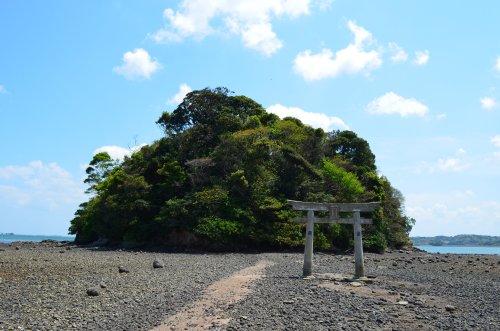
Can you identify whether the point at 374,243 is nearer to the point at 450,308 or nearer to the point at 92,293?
the point at 450,308

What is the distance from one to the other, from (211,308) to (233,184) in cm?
2541

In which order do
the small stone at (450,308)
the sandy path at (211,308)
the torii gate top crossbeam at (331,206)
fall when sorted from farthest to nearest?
the torii gate top crossbeam at (331,206)
the small stone at (450,308)
the sandy path at (211,308)

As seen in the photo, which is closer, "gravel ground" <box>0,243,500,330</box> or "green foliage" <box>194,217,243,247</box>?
"gravel ground" <box>0,243,500,330</box>

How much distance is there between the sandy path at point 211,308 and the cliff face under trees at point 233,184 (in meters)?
18.6

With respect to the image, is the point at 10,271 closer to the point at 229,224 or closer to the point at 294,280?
the point at 294,280

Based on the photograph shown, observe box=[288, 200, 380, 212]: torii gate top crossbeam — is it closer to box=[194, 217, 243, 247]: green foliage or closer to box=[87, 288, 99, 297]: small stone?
box=[87, 288, 99, 297]: small stone

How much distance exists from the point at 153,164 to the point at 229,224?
12341 mm

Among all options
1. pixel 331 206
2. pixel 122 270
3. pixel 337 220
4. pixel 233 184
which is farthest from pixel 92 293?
pixel 233 184

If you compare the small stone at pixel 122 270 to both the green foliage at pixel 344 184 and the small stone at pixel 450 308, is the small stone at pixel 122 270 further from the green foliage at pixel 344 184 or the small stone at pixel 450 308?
the green foliage at pixel 344 184

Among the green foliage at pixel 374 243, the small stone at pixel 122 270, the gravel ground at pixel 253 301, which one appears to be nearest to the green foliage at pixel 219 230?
the green foliage at pixel 374 243

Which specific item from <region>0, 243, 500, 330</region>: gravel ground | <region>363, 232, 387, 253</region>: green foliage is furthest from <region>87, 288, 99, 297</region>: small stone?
<region>363, 232, 387, 253</region>: green foliage

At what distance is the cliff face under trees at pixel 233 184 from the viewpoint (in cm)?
3828

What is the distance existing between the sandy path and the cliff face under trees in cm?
1862

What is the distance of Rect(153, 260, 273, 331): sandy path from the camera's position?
1279cm
